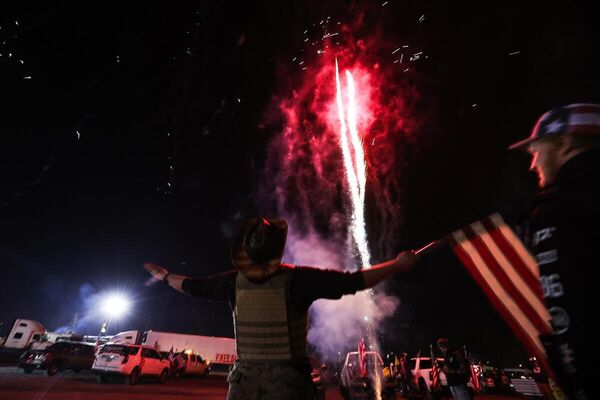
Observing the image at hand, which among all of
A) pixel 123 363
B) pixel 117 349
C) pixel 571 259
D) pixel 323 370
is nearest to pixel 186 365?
pixel 117 349

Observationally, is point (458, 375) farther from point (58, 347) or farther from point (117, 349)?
point (58, 347)

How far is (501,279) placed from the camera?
2.52 meters

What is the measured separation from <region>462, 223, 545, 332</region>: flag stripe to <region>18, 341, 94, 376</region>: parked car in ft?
63.2

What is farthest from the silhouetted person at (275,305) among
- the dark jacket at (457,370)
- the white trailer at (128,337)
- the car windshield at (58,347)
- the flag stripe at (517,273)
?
the white trailer at (128,337)

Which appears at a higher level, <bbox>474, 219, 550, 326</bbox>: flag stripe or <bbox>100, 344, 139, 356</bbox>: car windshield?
<bbox>100, 344, 139, 356</bbox>: car windshield

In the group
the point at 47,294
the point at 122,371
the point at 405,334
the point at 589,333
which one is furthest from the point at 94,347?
the point at 405,334

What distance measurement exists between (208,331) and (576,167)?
8307 cm

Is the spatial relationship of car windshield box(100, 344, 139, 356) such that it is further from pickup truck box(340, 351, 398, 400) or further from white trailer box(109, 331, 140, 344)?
white trailer box(109, 331, 140, 344)

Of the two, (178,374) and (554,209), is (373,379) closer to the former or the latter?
(554,209)

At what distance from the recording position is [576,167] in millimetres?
1730

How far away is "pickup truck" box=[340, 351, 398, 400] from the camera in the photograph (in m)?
12.9

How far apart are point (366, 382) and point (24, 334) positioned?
3307cm

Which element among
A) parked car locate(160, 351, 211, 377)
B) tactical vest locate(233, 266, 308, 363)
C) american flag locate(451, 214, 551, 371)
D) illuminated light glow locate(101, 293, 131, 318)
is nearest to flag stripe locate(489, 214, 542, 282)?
american flag locate(451, 214, 551, 371)

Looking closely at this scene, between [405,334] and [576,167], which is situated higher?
[405,334]
